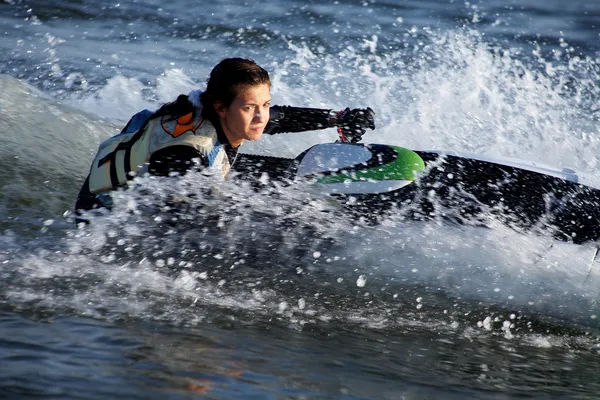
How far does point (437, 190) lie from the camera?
142 inches

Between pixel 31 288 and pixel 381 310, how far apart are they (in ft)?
4.47

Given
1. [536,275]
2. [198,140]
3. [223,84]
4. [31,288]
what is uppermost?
[223,84]

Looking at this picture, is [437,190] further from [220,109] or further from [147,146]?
[147,146]

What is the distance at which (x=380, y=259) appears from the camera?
3.59m

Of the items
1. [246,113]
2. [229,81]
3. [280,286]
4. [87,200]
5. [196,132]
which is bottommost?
[280,286]

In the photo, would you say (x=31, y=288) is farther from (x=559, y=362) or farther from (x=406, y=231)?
(x=559, y=362)

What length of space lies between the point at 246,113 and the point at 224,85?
5.4 inches

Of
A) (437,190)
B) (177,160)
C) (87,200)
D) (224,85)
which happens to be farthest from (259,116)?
(437,190)

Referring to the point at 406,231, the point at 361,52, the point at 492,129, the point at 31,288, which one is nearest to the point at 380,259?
the point at 406,231

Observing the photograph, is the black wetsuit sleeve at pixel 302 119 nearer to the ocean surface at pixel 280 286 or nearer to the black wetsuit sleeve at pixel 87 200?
the ocean surface at pixel 280 286

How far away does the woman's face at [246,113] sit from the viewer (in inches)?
121

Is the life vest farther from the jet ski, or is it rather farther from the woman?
the jet ski

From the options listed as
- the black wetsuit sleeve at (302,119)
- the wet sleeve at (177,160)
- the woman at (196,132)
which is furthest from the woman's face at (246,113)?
the black wetsuit sleeve at (302,119)

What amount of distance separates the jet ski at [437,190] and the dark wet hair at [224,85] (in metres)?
0.50
